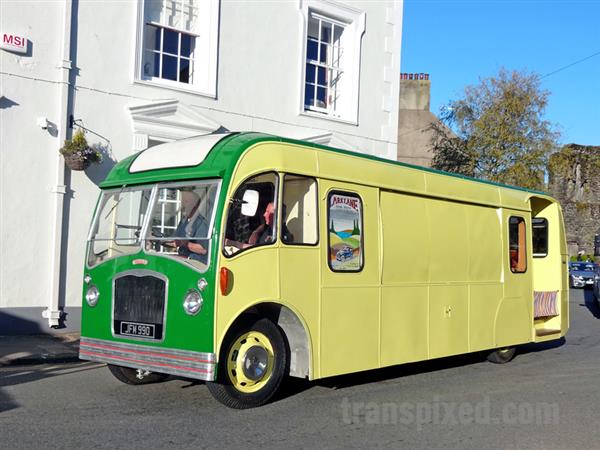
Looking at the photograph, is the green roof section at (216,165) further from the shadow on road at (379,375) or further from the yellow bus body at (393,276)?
the shadow on road at (379,375)

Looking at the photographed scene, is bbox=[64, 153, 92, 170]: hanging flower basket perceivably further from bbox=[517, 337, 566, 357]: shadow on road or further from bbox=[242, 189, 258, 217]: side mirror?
bbox=[517, 337, 566, 357]: shadow on road

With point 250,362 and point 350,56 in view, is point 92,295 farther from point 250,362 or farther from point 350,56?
point 350,56

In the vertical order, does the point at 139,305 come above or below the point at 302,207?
below

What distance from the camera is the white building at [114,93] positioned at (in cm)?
1120

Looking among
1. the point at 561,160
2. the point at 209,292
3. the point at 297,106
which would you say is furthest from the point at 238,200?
the point at 561,160

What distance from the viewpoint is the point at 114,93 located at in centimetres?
1218

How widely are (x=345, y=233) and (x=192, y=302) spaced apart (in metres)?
2.03

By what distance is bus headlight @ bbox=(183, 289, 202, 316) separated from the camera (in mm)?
6637

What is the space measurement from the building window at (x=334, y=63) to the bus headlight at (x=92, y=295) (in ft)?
28.1

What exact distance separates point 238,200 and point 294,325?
146cm

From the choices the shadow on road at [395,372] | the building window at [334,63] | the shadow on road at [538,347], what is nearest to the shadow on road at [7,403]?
the shadow on road at [395,372]

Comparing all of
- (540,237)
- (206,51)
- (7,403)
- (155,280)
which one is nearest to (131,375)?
(7,403)

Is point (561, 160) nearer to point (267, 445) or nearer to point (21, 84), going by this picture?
point (21, 84)

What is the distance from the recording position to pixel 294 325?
24.3 ft
